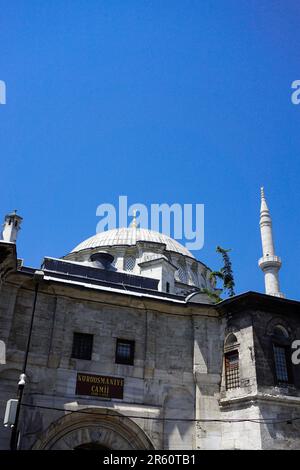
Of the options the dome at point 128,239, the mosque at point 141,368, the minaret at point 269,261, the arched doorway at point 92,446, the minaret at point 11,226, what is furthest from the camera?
the dome at point 128,239

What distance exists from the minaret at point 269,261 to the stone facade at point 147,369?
1046 cm

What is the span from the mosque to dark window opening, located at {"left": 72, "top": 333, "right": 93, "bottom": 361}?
3cm

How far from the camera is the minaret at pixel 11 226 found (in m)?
20.9

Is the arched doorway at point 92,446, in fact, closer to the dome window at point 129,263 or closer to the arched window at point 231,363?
the arched window at point 231,363

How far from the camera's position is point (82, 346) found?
49.1 feet

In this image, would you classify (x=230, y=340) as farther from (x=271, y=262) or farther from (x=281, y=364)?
(x=271, y=262)

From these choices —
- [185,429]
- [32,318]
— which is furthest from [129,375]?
[32,318]

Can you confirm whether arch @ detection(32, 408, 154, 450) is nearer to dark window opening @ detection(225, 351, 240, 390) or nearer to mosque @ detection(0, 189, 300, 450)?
mosque @ detection(0, 189, 300, 450)

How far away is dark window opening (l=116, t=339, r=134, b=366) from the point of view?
1525 cm

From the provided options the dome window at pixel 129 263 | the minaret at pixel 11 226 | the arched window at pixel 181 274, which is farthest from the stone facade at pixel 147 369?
the arched window at pixel 181 274

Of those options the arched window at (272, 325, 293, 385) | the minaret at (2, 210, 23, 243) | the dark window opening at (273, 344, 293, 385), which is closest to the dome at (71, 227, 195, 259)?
the minaret at (2, 210, 23, 243)

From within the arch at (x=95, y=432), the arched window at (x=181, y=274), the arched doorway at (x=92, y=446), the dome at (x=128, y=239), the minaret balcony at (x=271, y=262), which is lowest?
the arched doorway at (x=92, y=446)

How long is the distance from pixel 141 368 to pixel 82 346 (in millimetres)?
2107

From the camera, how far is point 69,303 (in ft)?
50.2
